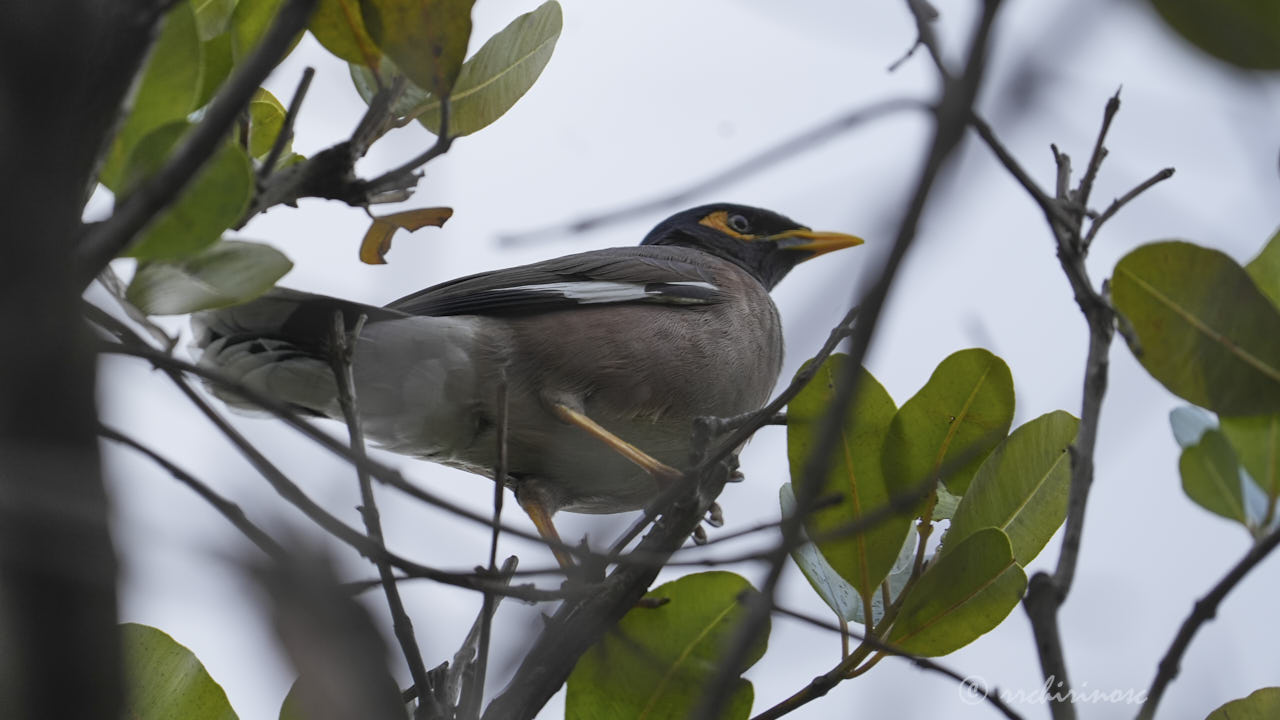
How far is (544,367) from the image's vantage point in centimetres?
355

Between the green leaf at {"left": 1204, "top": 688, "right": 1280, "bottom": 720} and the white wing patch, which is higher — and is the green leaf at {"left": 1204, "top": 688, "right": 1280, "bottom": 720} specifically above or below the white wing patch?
below

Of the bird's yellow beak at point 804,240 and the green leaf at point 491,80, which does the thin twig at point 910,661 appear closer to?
the green leaf at point 491,80

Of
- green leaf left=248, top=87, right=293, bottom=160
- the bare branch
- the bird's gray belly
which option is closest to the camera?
the bare branch

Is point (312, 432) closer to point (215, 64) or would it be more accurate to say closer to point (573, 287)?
point (215, 64)


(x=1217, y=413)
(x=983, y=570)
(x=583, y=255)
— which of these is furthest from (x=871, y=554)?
(x=583, y=255)

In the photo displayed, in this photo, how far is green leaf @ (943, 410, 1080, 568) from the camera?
2389 millimetres

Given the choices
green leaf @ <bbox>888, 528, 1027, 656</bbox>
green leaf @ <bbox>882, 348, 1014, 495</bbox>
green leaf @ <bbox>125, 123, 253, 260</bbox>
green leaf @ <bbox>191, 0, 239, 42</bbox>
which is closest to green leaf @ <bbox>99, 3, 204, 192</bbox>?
green leaf @ <bbox>125, 123, 253, 260</bbox>

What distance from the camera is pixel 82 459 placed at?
101 cm

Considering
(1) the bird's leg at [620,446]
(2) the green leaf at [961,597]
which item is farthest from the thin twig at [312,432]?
(1) the bird's leg at [620,446]

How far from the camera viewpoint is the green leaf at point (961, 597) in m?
2.22

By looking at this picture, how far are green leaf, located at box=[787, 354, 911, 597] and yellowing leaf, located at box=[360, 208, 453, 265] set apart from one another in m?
0.85

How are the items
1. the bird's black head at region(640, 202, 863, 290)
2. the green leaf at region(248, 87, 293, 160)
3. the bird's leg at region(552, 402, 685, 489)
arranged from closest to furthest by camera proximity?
the green leaf at region(248, 87, 293, 160) → the bird's leg at region(552, 402, 685, 489) → the bird's black head at region(640, 202, 863, 290)

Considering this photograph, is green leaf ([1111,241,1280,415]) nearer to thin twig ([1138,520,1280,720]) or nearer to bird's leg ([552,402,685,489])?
thin twig ([1138,520,1280,720])

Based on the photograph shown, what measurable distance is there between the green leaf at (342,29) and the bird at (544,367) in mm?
997
